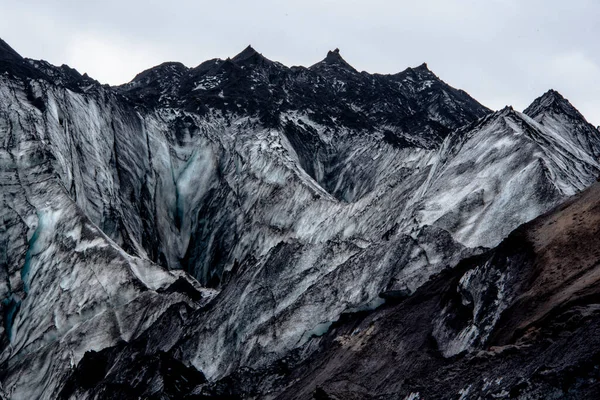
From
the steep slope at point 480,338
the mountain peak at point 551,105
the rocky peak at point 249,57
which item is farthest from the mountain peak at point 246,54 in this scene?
the steep slope at point 480,338

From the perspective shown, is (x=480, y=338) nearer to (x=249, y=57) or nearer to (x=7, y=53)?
(x=7, y=53)

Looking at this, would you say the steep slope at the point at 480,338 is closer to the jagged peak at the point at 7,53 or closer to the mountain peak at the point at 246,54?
the jagged peak at the point at 7,53

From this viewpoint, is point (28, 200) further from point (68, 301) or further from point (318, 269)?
point (318, 269)

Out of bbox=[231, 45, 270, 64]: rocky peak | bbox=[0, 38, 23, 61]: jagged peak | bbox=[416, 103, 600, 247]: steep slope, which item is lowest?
bbox=[416, 103, 600, 247]: steep slope

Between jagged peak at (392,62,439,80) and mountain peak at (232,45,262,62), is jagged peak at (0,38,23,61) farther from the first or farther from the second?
jagged peak at (392,62,439,80)

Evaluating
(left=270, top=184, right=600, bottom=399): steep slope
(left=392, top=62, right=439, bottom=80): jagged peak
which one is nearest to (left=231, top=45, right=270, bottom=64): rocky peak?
(left=392, top=62, right=439, bottom=80): jagged peak

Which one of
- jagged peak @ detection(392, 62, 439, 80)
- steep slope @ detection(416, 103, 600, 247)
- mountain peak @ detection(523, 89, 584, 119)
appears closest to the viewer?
steep slope @ detection(416, 103, 600, 247)

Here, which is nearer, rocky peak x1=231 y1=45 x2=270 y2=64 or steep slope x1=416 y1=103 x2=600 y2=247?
steep slope x1=416 y1=103 x2=600 y2=247
